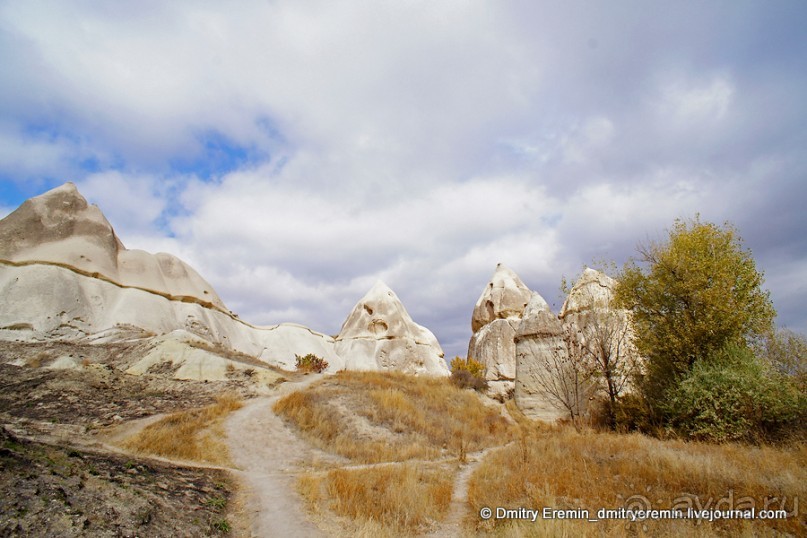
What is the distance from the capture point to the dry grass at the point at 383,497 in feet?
17.4

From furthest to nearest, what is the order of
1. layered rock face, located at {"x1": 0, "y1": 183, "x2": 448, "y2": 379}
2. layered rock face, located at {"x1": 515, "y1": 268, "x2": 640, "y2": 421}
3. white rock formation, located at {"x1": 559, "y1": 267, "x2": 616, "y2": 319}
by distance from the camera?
layered rock face, located at {"x1": 0, "y1": 183, "x2": 448, "y2": 379}
white rock formation, located at {"x1": 559, "y1": 267, "x2": 616, "y2": 319}
layered rock face, located at {"x1": 515, "y1": 268, "x2": 640, "y2": 421}

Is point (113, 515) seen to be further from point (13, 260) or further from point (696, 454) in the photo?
point (13, 260)

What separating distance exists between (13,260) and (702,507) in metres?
37.1

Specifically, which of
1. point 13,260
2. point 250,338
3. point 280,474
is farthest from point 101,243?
point 280,474

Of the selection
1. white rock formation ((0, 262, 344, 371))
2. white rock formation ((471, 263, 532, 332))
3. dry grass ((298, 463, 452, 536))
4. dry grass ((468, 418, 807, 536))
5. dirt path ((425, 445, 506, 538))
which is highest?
white rock formation ((471, 263, 532, 332))

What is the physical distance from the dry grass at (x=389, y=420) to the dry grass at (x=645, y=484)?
2969 millimetres

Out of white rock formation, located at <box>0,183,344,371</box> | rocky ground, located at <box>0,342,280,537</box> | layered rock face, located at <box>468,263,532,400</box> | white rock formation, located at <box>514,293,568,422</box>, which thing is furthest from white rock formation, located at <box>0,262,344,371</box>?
white rock formation, located at <box>514,293,568,422</box>

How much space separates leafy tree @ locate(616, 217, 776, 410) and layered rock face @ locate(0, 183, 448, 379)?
1711 cm

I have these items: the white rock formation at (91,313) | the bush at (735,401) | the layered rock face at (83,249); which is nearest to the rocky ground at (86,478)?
the bush at (735,401)

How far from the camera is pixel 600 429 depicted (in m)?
12.8

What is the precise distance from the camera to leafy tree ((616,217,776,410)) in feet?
38.0

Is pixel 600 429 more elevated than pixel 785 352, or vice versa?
pixel 785 352

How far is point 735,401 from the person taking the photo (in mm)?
9766

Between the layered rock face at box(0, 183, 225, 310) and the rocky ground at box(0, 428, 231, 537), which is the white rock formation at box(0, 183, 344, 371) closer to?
the layered rock face at box(0, 183, 225, 310)
